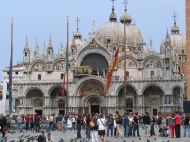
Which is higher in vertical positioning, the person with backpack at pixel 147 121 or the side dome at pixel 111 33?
the side dome at pixel 111 33

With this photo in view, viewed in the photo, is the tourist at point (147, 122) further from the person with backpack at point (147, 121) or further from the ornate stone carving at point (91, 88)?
the ornate stone carving at point (91, 88)

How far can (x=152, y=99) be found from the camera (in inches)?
2778

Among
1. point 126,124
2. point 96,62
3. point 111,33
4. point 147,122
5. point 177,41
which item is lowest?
point 126,124

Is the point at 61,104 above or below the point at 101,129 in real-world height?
above

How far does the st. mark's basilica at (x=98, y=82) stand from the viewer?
6944cm

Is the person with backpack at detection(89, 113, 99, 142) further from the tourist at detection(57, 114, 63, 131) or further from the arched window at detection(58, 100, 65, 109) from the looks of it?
the arched window at detection(58, 100, 65, 109)

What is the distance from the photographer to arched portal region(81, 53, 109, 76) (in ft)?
243

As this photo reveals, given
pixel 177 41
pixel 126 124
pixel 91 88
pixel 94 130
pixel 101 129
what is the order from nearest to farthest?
1. pixel 101 129
2. pixel 94 130
3. pixel 126 124
4. pixel 91 88
5. pixel 177 41

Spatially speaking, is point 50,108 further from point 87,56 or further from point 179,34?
point 179,34

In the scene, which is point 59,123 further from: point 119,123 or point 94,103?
point 94,103

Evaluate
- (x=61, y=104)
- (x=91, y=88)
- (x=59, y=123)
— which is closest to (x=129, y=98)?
(x=91, y=88)

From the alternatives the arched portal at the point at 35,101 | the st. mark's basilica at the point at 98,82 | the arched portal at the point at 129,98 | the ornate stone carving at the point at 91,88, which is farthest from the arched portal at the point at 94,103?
the arched portal at the point at 35,101

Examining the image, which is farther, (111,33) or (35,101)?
(111,33)

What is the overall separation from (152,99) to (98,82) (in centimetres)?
812
